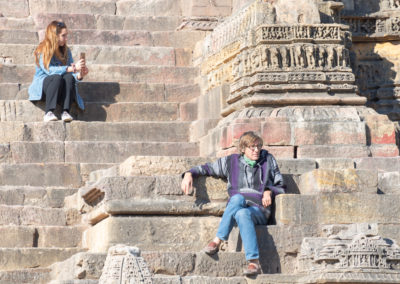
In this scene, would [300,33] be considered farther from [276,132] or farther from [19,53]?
[19,53]

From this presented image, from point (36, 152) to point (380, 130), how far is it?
4275mm

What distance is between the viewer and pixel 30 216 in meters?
13.6

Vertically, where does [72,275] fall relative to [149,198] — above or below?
below

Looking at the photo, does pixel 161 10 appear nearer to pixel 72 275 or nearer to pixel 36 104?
pixel 36 104

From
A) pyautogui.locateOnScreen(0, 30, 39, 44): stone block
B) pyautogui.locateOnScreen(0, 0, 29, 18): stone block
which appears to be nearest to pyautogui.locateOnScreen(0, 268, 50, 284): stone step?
pyautogui.locateOnScreen(0, 30, 39, 44): stone block

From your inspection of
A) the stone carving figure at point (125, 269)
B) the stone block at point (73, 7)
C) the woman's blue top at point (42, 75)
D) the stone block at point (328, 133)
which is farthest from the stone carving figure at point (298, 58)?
the stone block at point (73, 7)

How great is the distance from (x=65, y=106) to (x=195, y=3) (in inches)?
164

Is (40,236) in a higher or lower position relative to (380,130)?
lower

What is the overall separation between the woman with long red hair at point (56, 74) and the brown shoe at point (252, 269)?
4708 millimetres

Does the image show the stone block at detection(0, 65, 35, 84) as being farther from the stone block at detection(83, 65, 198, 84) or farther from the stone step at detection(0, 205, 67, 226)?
the stone step at detection(0, 205, 67, 226)

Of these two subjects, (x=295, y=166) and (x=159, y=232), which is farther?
(x=295, y=166)

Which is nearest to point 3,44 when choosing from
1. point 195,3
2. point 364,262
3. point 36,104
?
point 36,104

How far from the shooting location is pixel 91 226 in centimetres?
1319

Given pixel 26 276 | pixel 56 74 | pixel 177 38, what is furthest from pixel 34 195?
pixel 177 38
